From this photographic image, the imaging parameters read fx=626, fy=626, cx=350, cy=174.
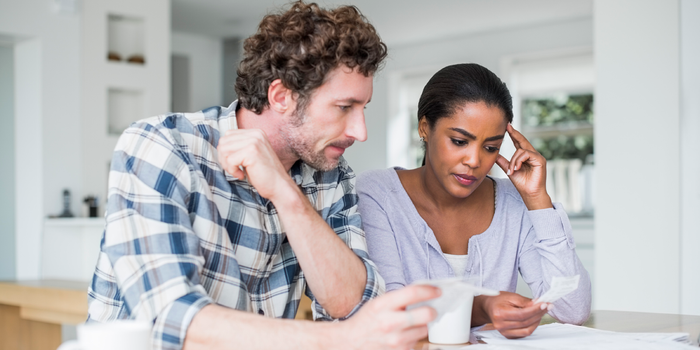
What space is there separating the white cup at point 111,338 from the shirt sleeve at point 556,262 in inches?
41.6

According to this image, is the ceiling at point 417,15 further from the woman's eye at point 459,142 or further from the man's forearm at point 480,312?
the man's forearm at point 480,312

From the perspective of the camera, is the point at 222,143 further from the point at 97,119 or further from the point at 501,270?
the point at 97,119

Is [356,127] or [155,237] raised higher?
[356,127]

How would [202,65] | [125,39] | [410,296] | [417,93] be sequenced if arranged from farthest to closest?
[417,93], [202,65], [125,39], [410,296]

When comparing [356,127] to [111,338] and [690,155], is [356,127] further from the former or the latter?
[690,155]

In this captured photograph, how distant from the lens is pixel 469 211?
165cm

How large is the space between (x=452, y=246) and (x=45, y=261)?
11.4 ft

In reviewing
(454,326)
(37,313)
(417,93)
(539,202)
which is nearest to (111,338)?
(454,326)

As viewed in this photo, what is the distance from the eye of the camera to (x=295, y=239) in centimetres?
110

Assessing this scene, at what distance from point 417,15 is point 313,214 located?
17.1ft

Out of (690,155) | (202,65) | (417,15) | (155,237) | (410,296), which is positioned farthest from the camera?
(202,65)

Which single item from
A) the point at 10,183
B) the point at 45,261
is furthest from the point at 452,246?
the point at 10,183

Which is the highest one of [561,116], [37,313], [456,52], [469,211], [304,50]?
[456,52]

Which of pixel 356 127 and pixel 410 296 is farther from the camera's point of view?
pixel 356 127
